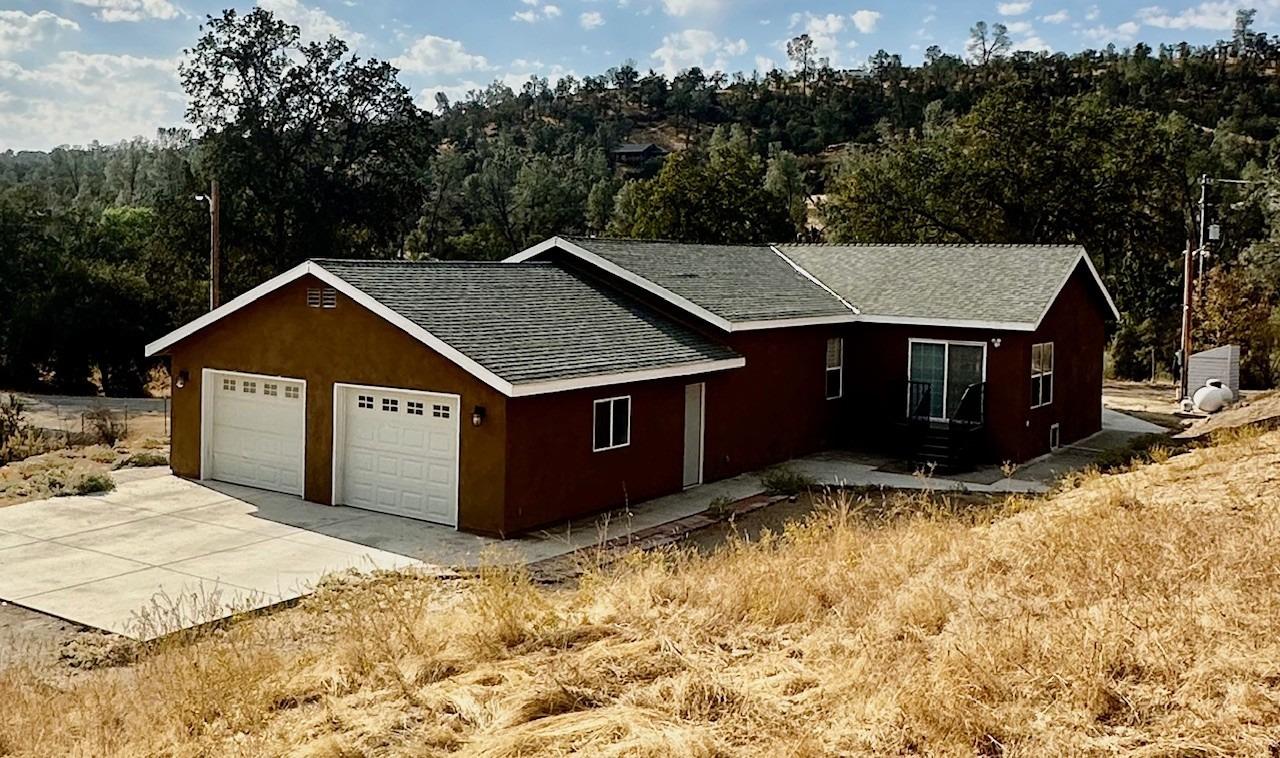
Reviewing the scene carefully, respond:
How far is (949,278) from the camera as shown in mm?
22438

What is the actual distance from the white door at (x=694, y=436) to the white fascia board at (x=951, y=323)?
15.9ft

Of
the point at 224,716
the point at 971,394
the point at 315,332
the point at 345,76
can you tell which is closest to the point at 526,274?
the point at 315,332

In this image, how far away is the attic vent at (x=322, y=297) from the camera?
647 inches

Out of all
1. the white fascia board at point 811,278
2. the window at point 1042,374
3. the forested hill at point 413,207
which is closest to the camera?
the window at point 1042,374

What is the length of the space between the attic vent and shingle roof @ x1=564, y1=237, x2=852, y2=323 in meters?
5.47

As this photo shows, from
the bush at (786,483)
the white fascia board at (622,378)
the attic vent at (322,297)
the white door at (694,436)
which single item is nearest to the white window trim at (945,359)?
the bush at (786,483)

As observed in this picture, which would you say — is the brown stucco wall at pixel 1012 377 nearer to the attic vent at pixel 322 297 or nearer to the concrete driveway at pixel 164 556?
the attic vent at pixel 322 297

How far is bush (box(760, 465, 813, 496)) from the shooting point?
58.1 feet

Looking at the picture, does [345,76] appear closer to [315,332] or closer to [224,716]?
[315,332]

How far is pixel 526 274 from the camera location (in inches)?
770

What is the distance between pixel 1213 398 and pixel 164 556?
23.4 meters

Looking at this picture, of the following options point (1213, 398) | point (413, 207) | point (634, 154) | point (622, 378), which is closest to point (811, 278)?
point (622, 378)

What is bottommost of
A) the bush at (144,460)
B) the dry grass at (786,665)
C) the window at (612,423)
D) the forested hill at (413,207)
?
the bush at (144,460)

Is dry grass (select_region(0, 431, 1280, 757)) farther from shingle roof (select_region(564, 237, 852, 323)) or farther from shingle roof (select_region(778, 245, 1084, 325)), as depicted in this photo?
shingle roof (select_region(778, 245, 1084, 325))
